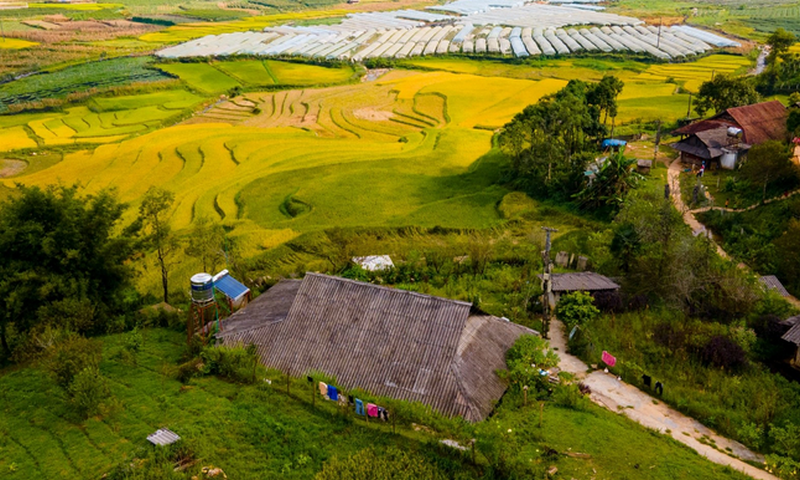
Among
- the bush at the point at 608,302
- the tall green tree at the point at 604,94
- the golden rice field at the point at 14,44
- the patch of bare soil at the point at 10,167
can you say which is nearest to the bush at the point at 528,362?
the bush at the point at 608,302

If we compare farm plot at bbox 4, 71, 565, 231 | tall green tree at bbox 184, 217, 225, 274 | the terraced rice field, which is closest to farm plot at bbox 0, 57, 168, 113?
the terraced rice field

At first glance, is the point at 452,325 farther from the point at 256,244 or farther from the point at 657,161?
the point at 657,161

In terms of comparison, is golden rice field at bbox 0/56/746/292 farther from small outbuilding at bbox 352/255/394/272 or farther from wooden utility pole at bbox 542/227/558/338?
wooden utility pole at bbox 542/227/558/338

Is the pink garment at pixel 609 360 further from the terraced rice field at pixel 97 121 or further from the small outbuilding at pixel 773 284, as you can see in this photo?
the terraced rice field at pixel 97 121

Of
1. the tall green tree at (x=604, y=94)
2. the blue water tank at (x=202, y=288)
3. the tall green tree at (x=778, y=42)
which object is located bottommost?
the blue water tank at (x=202, y=288)

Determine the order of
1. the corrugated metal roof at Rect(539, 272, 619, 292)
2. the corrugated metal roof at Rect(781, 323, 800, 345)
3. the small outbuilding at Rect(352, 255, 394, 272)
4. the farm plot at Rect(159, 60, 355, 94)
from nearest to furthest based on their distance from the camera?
the corrugated metal roof at Rect(781, 323, 800, 345) < the corrugated metal roof at Rect(539, 272, 619, 292) < the small outbuilding at Rect(352, 255, 394, 272) < the farm plot at Rect(159, 60, 355, 94)
